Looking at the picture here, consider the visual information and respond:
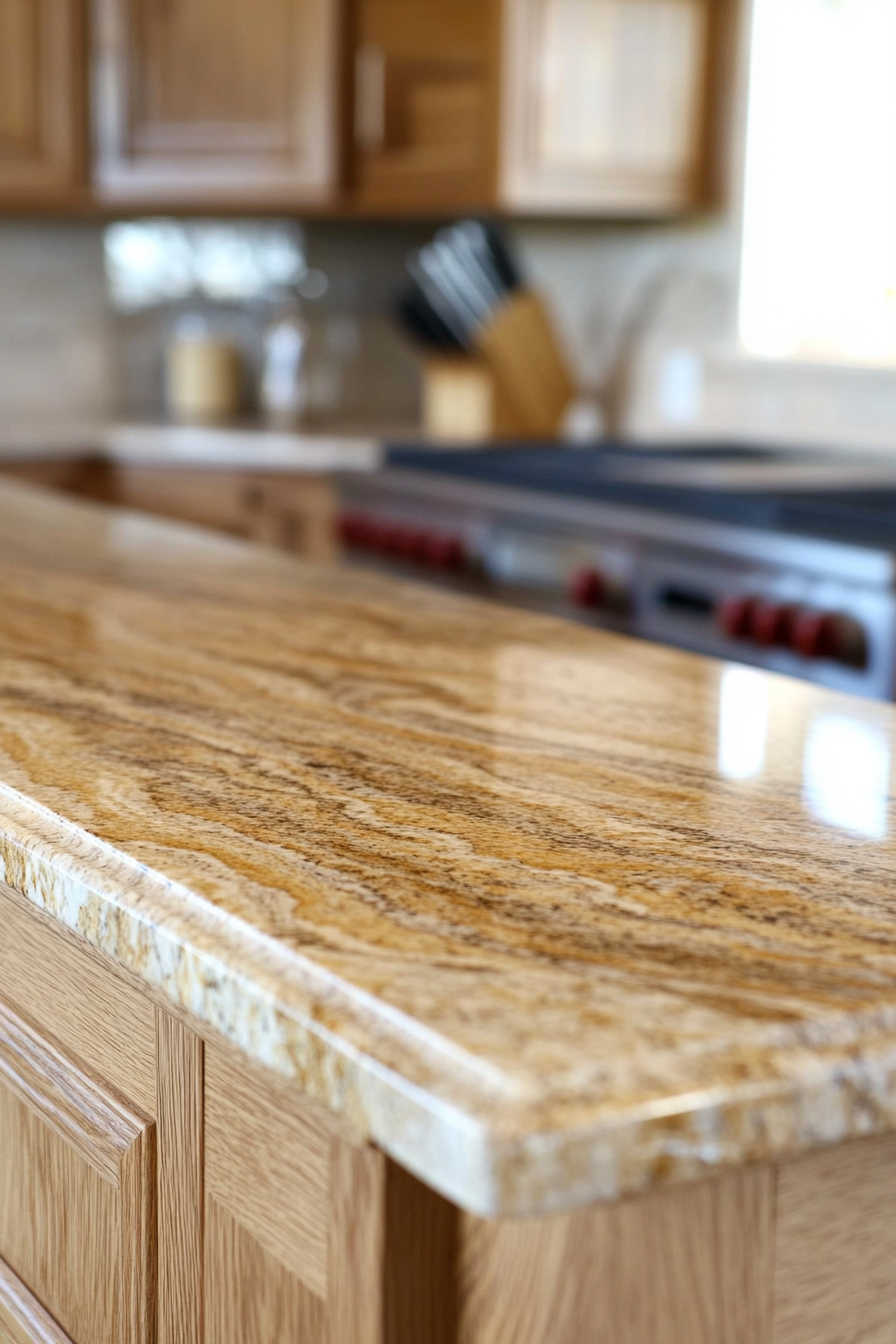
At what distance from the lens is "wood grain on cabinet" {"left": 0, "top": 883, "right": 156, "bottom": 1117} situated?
0.62m

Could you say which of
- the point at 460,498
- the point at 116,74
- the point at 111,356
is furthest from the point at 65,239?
the point at 460,498

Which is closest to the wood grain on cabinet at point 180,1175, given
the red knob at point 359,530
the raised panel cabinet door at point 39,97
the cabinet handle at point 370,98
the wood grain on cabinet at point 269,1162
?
the wood grain on cabinet at point 269,1162

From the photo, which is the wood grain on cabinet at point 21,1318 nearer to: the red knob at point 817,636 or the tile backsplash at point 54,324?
the red knob at point 817,636

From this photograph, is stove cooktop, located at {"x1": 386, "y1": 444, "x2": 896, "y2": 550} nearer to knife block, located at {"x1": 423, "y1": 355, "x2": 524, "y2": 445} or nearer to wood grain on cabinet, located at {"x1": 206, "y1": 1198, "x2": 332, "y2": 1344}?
knife block, located at {"x1": 423, "y1": 355, "x2": 524, "y2": 445}

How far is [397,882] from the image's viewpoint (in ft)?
1.79

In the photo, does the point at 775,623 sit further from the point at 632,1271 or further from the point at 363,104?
the point at 363,104

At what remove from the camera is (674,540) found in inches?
83.7

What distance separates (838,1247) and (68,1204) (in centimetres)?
35

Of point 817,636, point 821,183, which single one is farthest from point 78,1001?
point 821,183

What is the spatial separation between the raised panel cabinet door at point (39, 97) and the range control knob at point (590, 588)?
182cm

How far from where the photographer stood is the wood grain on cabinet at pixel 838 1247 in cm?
49

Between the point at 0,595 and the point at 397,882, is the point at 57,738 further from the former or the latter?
the point at 0,595

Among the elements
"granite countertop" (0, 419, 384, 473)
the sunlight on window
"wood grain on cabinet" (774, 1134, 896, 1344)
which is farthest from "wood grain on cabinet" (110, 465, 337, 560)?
"wood grain on cabinet" (774, 1134, 896, 1344)

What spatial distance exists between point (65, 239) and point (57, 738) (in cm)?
337
